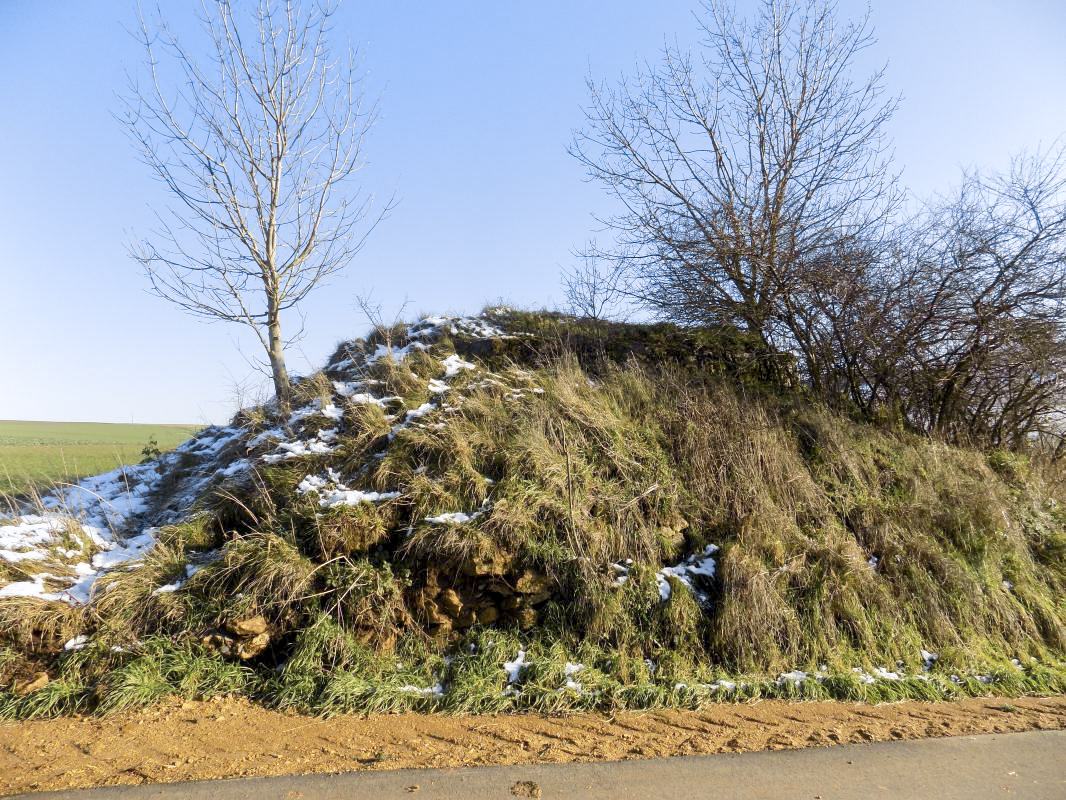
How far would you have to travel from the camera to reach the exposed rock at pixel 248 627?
490 cm

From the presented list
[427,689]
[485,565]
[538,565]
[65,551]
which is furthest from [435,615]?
[65,551]

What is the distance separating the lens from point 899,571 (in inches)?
250

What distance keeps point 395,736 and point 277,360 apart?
19.8 ft

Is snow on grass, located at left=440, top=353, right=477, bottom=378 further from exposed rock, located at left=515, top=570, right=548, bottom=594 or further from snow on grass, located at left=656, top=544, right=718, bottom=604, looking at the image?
snow on grass, located at left=656, top=544, right=718, bottom=604

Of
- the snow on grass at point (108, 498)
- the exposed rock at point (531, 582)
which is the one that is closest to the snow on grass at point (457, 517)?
the exposed rock at point (531, 582)

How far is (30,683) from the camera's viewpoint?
443 centimetres

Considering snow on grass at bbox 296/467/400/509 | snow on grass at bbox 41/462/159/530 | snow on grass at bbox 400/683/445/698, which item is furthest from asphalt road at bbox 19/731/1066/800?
snow on grass at bbox 41/462/159/530

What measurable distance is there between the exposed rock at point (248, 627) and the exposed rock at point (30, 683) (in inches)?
48.3

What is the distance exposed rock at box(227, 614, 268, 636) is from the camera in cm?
490

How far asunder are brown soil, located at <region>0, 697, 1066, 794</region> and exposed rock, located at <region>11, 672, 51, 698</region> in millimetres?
368

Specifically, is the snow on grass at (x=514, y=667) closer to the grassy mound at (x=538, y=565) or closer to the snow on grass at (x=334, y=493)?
the grassy mound at (x=538, y=565)

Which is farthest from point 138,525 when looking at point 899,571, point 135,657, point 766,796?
point 899,571

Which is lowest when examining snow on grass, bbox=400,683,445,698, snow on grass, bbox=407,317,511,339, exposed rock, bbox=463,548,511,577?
snow on grass, bbox=400,683,445,698

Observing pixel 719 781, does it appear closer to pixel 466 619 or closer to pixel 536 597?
pixel 536 597
